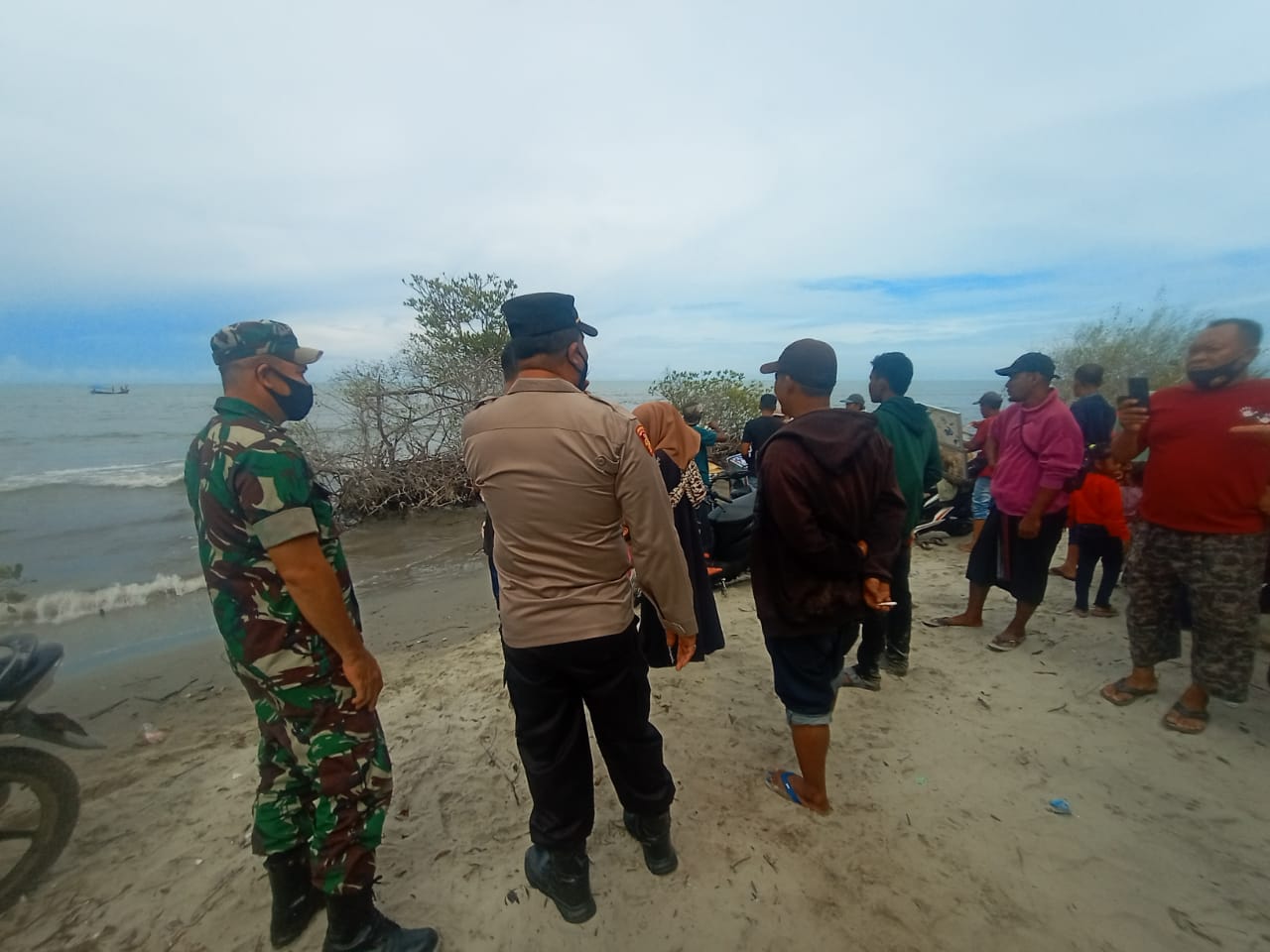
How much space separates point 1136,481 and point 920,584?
7.01 ft

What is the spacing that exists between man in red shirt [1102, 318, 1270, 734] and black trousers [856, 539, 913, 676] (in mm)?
1183

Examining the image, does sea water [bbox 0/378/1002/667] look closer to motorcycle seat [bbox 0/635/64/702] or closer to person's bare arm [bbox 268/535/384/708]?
motorcycle seat [bbox 0/635/64/702]

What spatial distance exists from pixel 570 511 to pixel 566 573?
0.22 metres

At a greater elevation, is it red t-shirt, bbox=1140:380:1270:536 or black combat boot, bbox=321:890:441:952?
red t-shirt, bbox=1140:380:1270:536

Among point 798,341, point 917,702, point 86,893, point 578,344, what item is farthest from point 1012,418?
point 86,893

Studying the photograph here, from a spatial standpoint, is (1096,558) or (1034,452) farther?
(1096,558)

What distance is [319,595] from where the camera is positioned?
1.71 meters

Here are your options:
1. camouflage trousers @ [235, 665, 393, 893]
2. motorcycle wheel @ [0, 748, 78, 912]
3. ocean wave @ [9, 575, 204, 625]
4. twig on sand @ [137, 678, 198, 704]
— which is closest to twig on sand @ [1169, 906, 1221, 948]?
camouflage trousers @ [235, 665, 393, 893]

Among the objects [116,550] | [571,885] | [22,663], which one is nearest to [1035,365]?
[571,885]

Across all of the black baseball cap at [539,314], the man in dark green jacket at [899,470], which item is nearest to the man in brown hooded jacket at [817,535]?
the black baseball cap at [539,314]

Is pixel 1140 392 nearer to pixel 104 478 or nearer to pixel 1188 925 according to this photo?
pixel 1188 925

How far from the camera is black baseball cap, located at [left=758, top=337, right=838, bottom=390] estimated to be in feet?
7.70

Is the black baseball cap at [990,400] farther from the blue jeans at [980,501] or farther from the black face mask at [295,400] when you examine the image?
the black face mask at [295,400]

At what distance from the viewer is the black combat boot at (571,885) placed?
6.92ft
